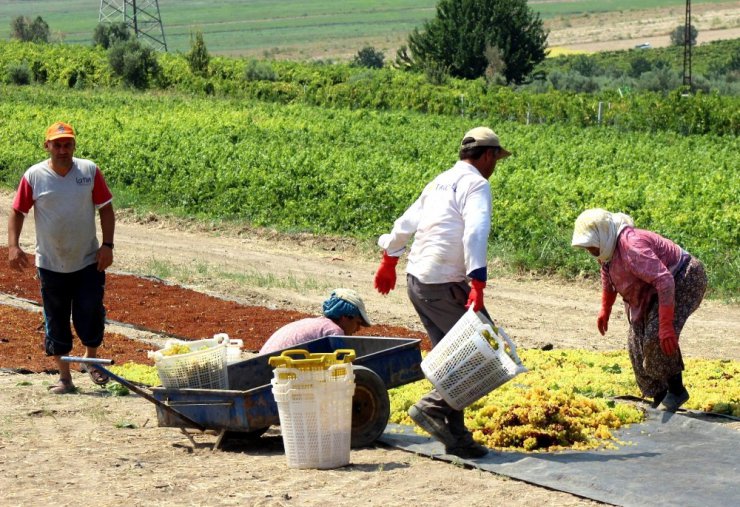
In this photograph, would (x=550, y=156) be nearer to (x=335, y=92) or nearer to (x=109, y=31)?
(x=335, y=92)

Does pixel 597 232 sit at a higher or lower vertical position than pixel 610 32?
lower

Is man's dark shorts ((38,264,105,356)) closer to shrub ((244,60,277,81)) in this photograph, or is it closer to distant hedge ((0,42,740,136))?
distant hedge ((0,42,740,136))

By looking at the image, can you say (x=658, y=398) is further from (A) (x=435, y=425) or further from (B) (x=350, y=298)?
(B) (x=350, y=298)

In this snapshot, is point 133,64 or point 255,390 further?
point 133,64

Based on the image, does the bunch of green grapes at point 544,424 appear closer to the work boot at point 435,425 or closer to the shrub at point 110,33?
the work boot at point 435,425

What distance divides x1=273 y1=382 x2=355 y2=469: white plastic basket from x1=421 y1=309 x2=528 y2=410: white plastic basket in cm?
55

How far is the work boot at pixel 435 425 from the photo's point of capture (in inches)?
309

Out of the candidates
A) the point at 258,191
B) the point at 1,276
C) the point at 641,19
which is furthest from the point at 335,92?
the point at 641,19

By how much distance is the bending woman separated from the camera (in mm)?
8555

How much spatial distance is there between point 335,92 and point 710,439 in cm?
3888

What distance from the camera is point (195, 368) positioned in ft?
27.6

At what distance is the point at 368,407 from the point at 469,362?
3.06 ft

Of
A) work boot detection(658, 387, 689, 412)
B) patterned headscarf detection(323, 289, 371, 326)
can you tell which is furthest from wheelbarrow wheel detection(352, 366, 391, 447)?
work boot detection(658, 387, 689, 412)

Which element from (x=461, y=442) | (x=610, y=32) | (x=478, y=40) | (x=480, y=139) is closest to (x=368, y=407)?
(x=461, y=442)
